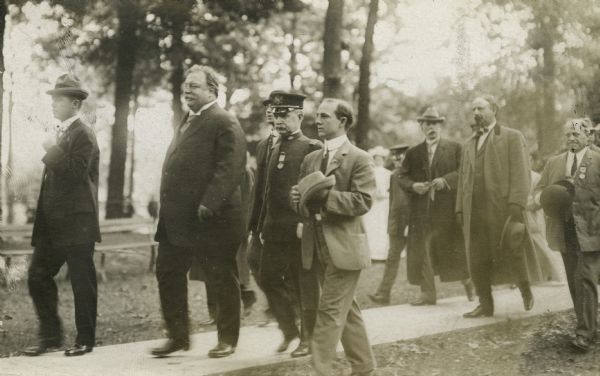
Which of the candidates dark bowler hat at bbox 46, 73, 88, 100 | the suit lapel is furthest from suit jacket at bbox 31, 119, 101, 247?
the suit lapel

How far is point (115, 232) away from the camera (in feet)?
22.2

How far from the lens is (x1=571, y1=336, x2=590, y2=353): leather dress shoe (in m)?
5.21

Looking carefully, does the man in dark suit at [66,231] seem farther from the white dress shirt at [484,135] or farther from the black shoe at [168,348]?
the white dress shirt at [484,135]

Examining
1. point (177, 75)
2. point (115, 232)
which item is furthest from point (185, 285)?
point (115, 232)

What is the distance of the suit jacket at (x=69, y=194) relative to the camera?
15.7ft

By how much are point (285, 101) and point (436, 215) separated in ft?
8.26

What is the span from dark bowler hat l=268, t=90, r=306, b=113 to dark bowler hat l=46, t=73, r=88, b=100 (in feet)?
4.27

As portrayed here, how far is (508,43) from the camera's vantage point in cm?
620

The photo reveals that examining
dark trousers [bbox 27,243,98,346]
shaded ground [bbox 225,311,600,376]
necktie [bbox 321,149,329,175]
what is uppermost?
necktie [bbox 321,149,329,175]

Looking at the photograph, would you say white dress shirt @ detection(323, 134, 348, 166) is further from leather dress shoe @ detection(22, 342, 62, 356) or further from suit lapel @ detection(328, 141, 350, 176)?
leather dress shoe @ detection(22, 342, 62, 356)

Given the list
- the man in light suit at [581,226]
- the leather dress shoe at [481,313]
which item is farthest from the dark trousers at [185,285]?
the man in light suit at [581,226]

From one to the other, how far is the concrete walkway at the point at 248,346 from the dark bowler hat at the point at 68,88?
67.8 inches

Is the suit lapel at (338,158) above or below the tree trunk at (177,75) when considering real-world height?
below

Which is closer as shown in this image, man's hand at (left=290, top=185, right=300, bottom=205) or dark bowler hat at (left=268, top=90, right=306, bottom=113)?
man's hand at (left=290, top=185, right=300, bottom=205)
